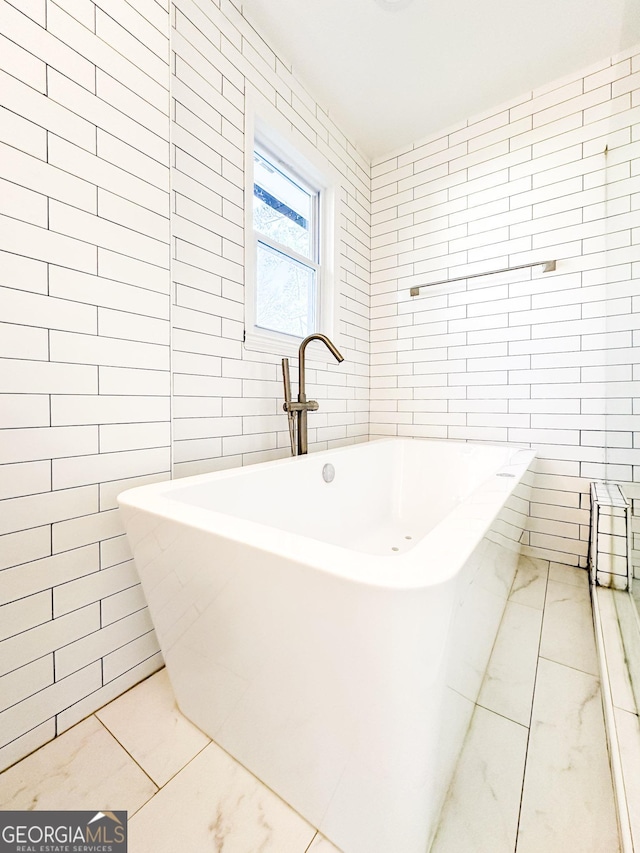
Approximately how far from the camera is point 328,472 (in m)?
1.64

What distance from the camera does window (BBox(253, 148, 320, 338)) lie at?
1.82 metres

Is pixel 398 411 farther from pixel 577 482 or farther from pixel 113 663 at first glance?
pixel 113 663

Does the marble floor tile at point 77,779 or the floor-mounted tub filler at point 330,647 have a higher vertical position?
the floor-mounted tub filler at point 330,647

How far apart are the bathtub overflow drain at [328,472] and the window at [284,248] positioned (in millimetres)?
774

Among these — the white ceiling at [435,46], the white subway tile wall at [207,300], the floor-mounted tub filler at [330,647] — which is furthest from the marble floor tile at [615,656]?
the white ceiling at [435,46]

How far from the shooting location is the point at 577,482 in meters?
1.89

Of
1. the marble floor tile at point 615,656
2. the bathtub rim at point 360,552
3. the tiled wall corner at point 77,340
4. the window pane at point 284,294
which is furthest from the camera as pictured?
the window pane at point 284,294

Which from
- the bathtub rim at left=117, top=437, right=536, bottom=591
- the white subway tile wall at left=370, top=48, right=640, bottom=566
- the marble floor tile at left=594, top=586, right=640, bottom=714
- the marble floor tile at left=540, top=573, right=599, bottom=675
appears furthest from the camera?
the white subway tile wall at left=370, top=48, right=640, bottom=566

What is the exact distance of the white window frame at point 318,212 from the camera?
1.62m

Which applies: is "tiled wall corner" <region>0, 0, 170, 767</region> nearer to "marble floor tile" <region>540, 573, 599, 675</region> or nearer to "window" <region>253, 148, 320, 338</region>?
"window" <region>253, 148, 320, 338</region>

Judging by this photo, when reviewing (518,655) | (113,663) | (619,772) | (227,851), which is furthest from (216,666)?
(518,655)

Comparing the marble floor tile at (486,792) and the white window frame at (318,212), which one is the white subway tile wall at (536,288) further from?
the marble floor tile at (486,792)

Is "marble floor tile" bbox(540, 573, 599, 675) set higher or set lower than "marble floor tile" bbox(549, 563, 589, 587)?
lower

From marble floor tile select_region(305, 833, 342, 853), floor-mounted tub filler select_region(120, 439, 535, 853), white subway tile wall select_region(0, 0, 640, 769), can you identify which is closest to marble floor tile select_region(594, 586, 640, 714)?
floor-mounted tub filler select_region(120, 439, 535, 853)
